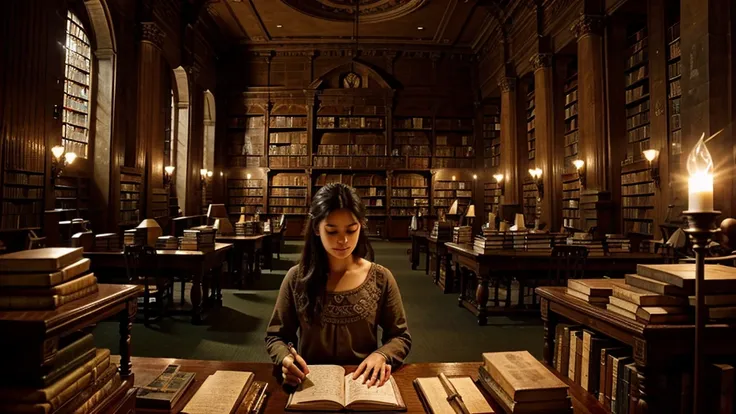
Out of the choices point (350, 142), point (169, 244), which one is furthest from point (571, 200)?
point (169, 244)

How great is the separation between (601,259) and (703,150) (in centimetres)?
380

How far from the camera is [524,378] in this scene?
109cm

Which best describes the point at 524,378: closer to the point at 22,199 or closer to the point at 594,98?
the point at 22,199

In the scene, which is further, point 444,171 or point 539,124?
point 444,171

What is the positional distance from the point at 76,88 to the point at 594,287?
8.06 m

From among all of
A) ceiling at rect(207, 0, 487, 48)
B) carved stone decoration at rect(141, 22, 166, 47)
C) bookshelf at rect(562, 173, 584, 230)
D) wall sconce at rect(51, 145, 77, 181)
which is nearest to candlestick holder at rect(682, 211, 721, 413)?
wall sconce at rect(51, 145, 77, 181)

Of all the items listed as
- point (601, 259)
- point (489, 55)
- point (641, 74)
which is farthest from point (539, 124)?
point (601, 259)

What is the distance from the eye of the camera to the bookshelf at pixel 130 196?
7516mm

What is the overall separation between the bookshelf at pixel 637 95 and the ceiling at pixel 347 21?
439cm

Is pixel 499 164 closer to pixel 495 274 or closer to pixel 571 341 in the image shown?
pixel 495 274

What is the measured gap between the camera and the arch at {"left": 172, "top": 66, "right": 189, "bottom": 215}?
10.4 m

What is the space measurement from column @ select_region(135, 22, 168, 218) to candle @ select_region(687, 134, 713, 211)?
8.67 m

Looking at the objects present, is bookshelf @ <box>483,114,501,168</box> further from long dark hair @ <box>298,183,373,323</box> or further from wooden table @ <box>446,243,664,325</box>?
long dark hair @ <box>298,183,373,323</box>

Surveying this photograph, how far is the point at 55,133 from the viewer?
582 centimetres
